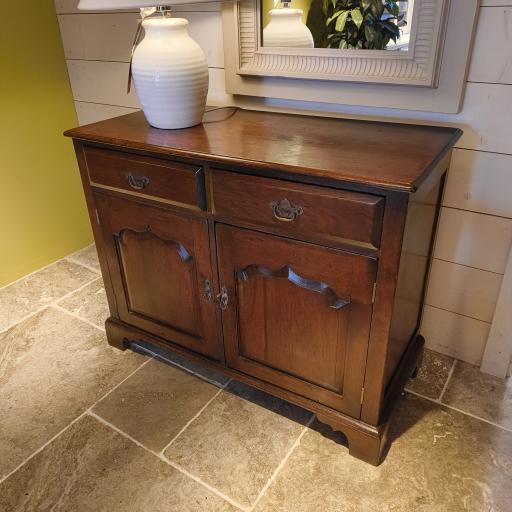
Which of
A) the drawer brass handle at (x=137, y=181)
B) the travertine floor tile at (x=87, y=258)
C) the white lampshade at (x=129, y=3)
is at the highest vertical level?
the white lampshade at (x=129, y=3)

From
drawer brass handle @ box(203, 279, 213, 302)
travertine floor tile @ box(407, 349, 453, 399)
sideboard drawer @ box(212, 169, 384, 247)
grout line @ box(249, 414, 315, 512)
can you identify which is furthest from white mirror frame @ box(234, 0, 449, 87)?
grout line @ box(249, 414, 315, 512)

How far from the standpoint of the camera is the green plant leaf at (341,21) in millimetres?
1304

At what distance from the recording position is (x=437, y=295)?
160cm

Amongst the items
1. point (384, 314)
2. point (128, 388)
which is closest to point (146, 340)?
point (128, 388)

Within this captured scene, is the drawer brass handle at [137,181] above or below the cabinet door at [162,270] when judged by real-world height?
above

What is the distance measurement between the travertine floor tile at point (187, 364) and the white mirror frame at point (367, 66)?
37.3 inches

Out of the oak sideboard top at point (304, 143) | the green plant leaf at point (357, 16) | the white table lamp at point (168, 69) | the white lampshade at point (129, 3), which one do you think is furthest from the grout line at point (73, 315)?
the green plant leaf at point (357, 16)

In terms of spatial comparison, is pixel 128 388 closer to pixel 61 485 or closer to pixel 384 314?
pixel 61 485

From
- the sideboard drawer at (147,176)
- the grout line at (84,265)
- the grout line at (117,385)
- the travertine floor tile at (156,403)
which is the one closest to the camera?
the sideboard drawer at (147,176)

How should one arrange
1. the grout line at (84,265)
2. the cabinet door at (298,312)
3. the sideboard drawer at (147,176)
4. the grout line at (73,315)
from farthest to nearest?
the grout line at (84,265)
the grout line at (73,315)
the sideboard drawer at (147,176)
the cabinet door at (298,312)

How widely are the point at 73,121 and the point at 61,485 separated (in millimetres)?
1649

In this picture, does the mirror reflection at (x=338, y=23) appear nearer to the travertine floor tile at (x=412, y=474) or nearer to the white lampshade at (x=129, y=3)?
the white lampshade at (x=129, y=3)

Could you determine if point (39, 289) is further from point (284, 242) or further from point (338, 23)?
point (338, 23)

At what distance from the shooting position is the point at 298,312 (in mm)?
1242
